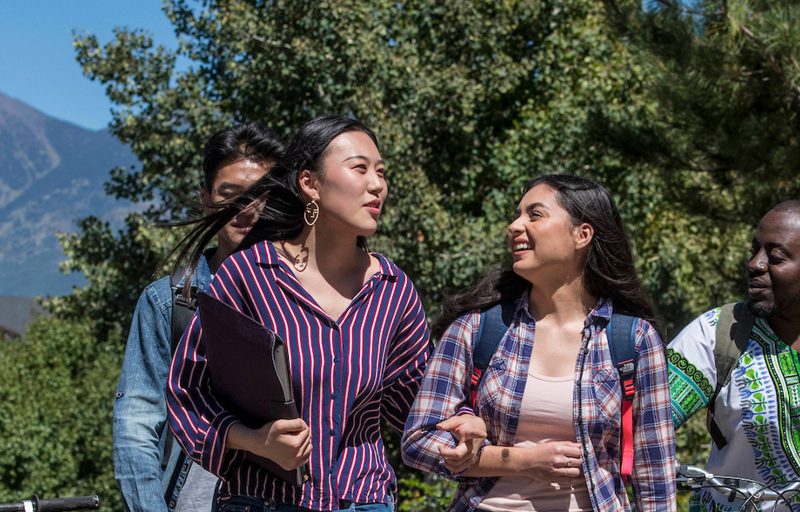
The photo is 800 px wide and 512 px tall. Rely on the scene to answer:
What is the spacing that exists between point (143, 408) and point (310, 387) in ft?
2.10

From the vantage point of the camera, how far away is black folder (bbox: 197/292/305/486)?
271cm

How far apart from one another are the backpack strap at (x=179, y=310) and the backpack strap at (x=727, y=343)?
165 cm

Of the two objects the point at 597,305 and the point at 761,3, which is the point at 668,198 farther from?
the point at 597,305

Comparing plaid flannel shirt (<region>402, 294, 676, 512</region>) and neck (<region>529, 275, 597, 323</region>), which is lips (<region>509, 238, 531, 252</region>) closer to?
neck (<region>529, 275, 597, 323</region>)

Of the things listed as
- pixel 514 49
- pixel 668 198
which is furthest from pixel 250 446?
pixel 514 49

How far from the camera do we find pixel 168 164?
1766cm

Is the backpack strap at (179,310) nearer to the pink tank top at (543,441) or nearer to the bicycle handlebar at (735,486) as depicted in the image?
the pink tank top at (543,441)

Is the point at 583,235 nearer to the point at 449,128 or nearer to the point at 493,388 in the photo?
the point at 493,388

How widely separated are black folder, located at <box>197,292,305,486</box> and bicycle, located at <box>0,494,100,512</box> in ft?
2.70

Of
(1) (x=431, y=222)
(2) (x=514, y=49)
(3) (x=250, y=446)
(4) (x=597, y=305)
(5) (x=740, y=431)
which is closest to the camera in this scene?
(3) (x=250, y=446)

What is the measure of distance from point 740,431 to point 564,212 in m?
0.98

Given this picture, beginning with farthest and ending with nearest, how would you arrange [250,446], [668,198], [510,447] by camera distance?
[668,198], [510,447], [250,446]

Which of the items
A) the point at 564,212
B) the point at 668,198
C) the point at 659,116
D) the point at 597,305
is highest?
the point at 659,116

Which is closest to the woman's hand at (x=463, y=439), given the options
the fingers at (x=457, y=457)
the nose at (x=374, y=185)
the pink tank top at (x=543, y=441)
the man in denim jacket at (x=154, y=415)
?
the fingers at (x=457, y=457)
